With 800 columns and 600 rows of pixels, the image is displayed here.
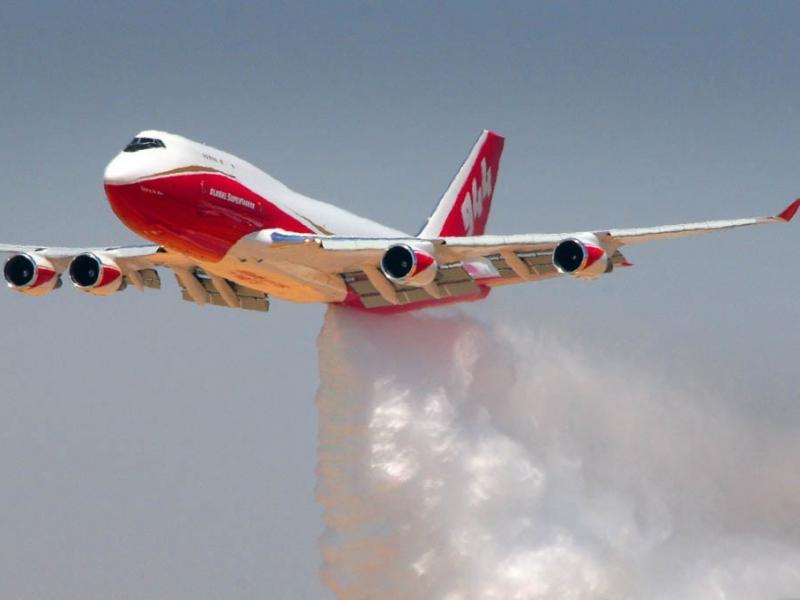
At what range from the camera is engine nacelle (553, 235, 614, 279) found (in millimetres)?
52188

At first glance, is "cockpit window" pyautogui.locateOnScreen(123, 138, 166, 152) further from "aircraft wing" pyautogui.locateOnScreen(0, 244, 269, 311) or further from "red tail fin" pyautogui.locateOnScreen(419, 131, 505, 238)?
"red tail fin" pyautogui.locateOnScreen(419, 131, 505, 238)

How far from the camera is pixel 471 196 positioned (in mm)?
69500

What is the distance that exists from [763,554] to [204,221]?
859 inches

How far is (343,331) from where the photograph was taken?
5956cm

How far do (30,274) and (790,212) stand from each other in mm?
26221

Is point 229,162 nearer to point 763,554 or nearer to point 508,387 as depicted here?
point 508,387

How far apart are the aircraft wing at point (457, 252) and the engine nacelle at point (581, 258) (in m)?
0.23

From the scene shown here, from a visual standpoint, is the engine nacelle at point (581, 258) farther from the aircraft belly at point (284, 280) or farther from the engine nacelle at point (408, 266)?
the aircraft belly at point (284, 280)

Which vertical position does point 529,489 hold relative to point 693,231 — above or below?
below

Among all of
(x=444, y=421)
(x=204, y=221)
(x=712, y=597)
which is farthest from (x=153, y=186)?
(x=712, y=597)

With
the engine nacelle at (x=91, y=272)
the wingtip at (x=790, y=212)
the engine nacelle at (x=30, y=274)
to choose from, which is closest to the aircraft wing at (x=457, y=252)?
the wingtip at (x=790, y=212)

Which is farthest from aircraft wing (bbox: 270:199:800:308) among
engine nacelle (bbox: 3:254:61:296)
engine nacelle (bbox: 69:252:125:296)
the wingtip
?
engine nacelle (bbox: 3:254:61:296)

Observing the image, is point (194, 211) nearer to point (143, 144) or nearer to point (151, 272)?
point (143, 144)

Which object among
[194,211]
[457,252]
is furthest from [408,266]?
[194,211]
